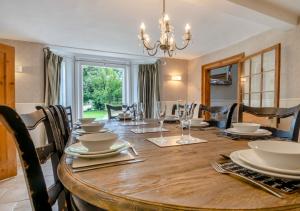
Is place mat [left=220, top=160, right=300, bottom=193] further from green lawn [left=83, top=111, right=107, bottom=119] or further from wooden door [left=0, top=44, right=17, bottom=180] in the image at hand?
green lawn [left=83, top=111, right=107, bottom=119]

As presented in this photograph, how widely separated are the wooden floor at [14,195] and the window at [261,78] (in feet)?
10.7

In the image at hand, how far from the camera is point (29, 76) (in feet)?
11.8

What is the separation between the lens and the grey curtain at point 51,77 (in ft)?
12.2

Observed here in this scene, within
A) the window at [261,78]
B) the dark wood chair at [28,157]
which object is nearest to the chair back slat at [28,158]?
the dark wood chair at [28,157]

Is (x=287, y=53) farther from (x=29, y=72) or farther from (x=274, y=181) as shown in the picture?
(x=29, y=72)

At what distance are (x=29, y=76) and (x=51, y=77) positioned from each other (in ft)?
1.22

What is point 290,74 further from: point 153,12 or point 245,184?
point 245,184

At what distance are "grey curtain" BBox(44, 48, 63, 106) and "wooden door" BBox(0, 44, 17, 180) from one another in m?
1.16

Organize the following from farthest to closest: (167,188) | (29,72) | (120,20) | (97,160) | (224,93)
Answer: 1. (224,93)
2. (29,72)
3. (120,20)
4. (97,160)
5. (167,188)

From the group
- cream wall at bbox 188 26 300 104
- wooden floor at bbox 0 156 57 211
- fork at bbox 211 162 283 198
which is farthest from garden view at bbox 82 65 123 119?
fork at bbox 211 162 283 198

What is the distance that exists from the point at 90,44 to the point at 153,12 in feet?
5.97

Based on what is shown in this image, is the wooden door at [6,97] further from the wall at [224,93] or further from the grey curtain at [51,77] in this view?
the wall at [224,93]

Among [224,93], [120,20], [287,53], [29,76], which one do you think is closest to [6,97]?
[29,76]

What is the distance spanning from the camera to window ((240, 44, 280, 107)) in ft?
9.37
